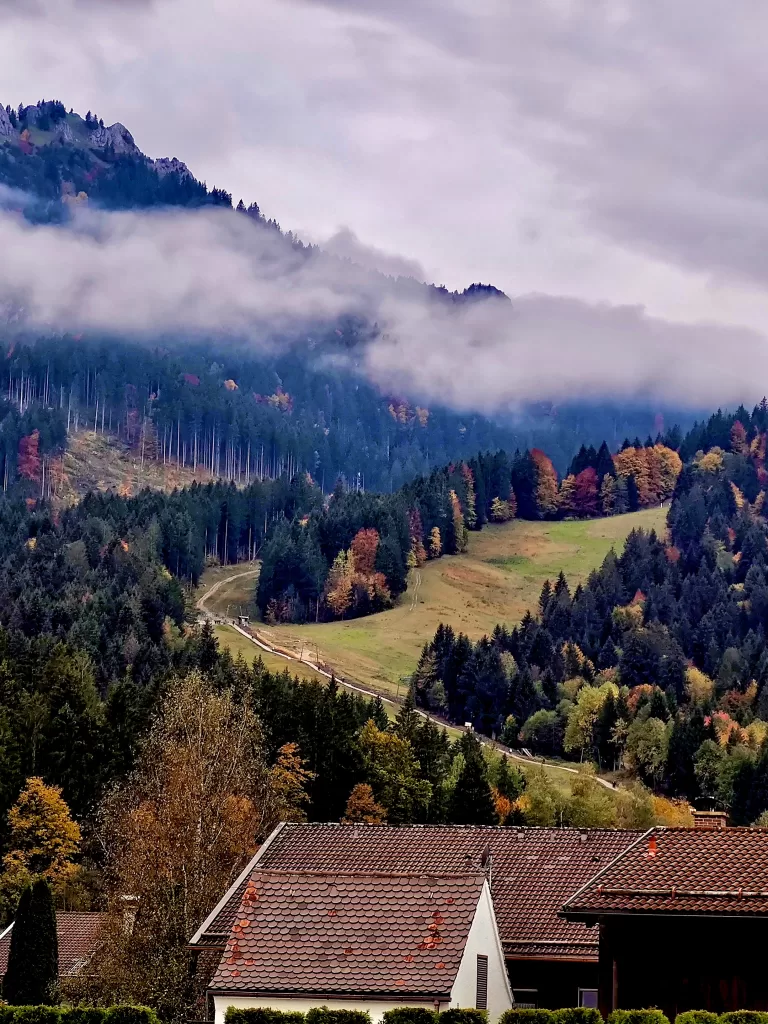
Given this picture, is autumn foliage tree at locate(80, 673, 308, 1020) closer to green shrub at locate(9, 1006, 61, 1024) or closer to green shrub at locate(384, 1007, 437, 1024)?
green shrub at locate(9, 1006, 61, 1024)

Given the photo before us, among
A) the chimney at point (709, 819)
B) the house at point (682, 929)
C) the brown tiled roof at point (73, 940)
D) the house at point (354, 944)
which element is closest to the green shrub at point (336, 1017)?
Answer: the house at point (354, 944)

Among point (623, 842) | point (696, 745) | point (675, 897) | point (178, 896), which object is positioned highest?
point (675, 897)

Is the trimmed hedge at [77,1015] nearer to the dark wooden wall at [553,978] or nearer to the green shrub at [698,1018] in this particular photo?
the green shrub at [698,1018]

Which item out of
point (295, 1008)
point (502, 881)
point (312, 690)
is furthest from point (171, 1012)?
point (312, 690)

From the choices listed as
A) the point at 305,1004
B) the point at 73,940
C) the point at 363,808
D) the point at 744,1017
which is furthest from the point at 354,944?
the point at 363,808

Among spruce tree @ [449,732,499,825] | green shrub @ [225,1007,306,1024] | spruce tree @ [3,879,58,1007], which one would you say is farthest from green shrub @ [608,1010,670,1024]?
spruce tree @ [449,732,499,825]

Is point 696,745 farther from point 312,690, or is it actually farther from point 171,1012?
point 171,1012
